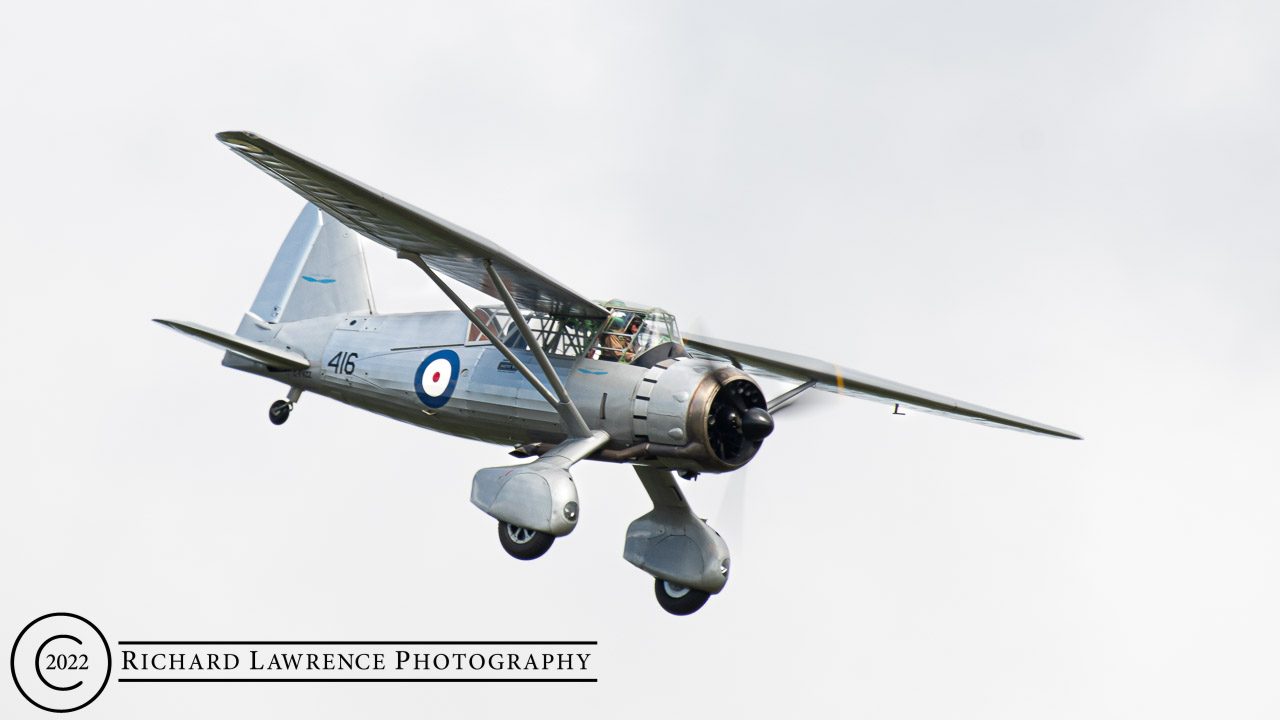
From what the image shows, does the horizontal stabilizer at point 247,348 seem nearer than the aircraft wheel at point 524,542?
No

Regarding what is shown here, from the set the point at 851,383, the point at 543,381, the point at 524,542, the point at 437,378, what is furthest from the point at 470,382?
the point at 851,383

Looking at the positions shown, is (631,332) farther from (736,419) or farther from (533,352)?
(736,419)

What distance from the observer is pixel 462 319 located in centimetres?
1357

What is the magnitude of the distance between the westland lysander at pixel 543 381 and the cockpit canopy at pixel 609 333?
0.01 m

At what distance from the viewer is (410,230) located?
1134 cm

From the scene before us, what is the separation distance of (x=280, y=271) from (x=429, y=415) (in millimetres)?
4085

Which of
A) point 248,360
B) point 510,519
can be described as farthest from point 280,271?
point 510,519

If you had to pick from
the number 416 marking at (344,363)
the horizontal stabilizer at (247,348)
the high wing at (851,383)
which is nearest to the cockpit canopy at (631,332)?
the high wing at (851,383)

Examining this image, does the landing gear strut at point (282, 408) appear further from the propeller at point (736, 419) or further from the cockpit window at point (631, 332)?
the propeller at point (736, 419)

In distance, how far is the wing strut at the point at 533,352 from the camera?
1198 centimetres

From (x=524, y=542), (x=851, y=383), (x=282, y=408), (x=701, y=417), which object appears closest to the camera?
(x=701, y=417)

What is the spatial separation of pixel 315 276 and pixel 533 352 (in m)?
5.09

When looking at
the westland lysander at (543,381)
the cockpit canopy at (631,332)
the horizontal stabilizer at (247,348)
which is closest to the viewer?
the westland lysander at (543,381)

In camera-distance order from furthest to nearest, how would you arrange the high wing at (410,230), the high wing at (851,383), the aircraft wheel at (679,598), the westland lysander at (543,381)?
the high wing at (851,383) < the aircraft wheel at (679,598) < the westland lysander at (543,381) < the high wing at (410,230)
